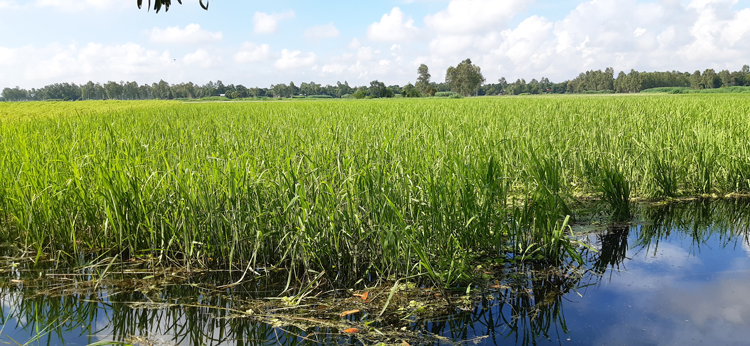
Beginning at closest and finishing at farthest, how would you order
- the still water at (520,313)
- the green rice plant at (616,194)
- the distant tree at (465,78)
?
the still water at (520,313)
the green rice plant at (616,194)
the distant tree at (465,78)

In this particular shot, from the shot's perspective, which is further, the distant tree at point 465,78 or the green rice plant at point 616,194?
the distant tree at point 465,78

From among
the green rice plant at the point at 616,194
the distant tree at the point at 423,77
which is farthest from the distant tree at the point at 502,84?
the green rice plant at the point at 616,194

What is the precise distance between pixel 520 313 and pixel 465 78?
93292 millimetres

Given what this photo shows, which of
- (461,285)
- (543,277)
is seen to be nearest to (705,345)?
(543,277)

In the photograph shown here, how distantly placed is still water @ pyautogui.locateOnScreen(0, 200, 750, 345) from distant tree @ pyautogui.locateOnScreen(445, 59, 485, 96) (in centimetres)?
9215

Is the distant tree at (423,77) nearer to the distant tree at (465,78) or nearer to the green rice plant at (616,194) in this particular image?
the distant tree at (465,78)

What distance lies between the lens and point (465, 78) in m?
91.8

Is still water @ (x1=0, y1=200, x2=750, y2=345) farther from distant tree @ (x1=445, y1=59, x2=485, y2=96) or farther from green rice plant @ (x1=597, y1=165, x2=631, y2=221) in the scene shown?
distant tree @ (x1=445, y1=59, x2=485, y2=96)

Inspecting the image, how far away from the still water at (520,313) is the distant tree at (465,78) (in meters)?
92.1

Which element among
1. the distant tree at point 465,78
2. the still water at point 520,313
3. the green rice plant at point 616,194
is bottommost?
the still water at point 520,313

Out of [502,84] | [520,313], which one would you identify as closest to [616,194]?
[520,313]

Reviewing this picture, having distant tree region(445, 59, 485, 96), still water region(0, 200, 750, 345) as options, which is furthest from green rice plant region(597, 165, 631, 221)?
distant tree region(445, 59, 485, 96)

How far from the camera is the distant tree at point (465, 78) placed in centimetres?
9175

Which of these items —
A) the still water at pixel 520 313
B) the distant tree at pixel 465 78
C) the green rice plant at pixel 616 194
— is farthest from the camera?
the distant tree at pixel 465 78
